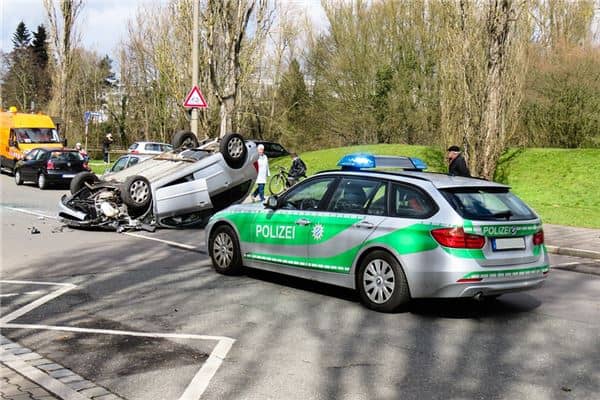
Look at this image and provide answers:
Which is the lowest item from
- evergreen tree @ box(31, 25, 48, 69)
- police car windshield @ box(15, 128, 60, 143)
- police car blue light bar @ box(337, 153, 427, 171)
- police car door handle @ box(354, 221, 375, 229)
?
police car door handle @ box(354, 221, 375, 229)

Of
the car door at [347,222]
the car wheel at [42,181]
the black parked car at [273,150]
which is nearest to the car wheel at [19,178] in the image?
the car wheel at [42,181]

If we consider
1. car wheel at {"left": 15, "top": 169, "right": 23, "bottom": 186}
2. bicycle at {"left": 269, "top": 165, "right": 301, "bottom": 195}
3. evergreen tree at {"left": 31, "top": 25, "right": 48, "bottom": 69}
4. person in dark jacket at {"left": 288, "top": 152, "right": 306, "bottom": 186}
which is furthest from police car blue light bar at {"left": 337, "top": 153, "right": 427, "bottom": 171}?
evergreen tree at {"left": 31, "top": 25, "right": 48, "bottom": 69}

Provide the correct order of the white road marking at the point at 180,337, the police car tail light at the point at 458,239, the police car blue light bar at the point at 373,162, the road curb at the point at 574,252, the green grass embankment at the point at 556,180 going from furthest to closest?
the green grass embankment at the point at 556,180 → the road curb at the point at 574,252 → the police car blue light bar at the point at 373,162 → the police car tail light at the point at 458,239 → the white road marking at the point at 180,337

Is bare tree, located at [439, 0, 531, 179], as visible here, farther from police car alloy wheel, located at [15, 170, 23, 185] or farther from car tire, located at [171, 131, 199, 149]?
police car alloy wheel, located at [15, 170, 23, 185]

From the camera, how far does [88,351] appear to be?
5.68 metres

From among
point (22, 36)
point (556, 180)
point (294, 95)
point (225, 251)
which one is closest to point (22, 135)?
point (294, 95)

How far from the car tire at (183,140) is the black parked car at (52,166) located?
10444 mm

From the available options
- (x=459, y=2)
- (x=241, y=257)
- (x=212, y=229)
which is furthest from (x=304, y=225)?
(x=459, y=2)

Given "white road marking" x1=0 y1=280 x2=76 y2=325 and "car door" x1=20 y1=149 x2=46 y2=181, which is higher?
"car door" x1=20 y1=149 x2=46 y2=181

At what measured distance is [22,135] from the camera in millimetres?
31984

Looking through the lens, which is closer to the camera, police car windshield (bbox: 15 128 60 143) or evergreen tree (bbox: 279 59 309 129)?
police car windshield (bbox: 15 128 60 143)

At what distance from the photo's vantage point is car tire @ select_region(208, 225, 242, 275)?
9.02 metres

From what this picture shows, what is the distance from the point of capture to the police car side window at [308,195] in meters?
8.05

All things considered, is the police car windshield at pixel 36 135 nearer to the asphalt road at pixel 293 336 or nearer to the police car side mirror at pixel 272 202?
the asphalt road at pixel 293 336
